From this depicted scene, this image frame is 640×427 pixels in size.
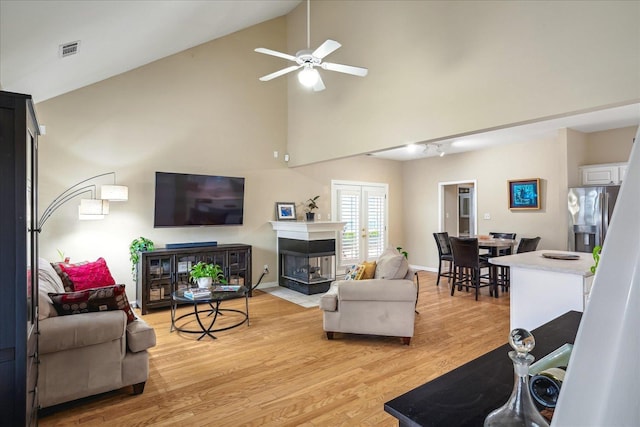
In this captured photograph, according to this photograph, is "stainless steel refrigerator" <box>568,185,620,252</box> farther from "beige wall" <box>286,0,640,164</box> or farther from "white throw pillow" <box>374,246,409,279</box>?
"white throw pillow" <box>374,246,409,279</box>

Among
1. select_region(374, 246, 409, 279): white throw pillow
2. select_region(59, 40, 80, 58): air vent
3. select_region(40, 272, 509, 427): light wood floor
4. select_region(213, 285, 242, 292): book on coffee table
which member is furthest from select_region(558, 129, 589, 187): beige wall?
select_region(59, 40, 80, 58): air vent

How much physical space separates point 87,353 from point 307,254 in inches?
142

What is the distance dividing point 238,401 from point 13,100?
2.25 meters

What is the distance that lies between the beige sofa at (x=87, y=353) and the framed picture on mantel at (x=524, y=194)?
653 cm

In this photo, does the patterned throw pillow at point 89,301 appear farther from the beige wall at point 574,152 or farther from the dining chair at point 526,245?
the beige wall at point 574,152

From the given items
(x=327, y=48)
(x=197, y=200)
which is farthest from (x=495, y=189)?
(x=197, y=200)

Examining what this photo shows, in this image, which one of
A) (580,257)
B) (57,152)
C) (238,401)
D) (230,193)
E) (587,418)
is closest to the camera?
(587,418)

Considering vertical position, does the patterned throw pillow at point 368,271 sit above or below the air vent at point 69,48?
below

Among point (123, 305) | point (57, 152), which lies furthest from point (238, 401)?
point (57, 152)

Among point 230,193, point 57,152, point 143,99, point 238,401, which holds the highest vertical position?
point 143,99

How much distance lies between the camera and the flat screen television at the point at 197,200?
4969 mm

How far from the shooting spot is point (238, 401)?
2.53 m

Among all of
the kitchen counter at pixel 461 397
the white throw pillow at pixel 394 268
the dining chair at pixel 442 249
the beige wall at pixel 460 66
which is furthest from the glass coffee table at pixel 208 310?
the dining chair at pixel 442 249

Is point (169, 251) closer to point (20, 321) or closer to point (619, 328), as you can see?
point (20, 321)
